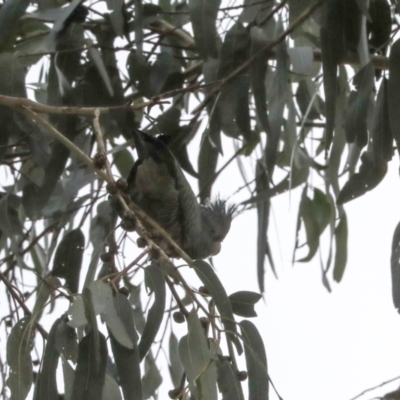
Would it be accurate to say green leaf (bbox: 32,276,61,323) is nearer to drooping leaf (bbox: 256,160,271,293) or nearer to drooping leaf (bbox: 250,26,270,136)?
drooping leaf (bbox: 250,26,270,136)

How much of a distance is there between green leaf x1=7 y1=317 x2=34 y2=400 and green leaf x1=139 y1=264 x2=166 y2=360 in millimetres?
209

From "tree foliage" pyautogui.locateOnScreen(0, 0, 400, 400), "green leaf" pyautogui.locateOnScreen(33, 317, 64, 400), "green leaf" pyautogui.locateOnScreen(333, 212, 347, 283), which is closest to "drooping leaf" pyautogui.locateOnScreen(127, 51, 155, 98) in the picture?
"tree foliage" pyautogui.locateOnScreen(0, 0, 400, 400)

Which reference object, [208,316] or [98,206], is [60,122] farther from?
[208,316]

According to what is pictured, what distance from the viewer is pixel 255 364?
1.32m

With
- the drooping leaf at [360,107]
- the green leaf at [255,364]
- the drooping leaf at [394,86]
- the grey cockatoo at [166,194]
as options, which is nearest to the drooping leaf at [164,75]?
the grey cockatoo at [166,194]

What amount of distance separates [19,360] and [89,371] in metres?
0.13

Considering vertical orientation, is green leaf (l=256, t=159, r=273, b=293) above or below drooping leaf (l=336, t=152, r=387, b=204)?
above

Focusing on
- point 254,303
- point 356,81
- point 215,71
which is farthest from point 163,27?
point 254,303

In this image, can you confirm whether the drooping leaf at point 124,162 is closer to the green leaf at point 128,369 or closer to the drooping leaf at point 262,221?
the drooping leaf at point 262,221

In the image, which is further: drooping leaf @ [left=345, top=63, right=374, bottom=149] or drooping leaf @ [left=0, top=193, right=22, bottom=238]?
drooping leaf @ [left=0, top=193, right=22, bottom=238]

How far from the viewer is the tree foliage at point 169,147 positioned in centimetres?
128

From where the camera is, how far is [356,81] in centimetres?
175

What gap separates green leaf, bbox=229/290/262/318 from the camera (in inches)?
53.5

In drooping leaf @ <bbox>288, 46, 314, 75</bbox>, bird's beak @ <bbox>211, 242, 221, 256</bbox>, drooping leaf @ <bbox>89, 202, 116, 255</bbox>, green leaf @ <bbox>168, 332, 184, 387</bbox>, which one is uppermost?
drooping leaf @ <bbox>288, 46, 314, 75</bbox>
